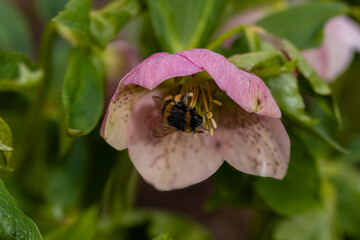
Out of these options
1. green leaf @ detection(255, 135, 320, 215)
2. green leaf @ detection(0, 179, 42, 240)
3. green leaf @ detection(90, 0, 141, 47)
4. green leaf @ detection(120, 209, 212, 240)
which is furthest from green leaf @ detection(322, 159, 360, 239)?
green leaf @ detection(0, 179, 42, 240)

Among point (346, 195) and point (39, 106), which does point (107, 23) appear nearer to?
point (39, 106)

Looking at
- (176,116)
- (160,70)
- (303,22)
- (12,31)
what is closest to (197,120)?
(176,116)

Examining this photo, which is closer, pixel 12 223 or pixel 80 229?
pixel 12 223

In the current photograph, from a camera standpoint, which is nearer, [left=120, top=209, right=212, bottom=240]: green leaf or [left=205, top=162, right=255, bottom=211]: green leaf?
[left=205, top=162, right=255, bottom=211]: green leaf

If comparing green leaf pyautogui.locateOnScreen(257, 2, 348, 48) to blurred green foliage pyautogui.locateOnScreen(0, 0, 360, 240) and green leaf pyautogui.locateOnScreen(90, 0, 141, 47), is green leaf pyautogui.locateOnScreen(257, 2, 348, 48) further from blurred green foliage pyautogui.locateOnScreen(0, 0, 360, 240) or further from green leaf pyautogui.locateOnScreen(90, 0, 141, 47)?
green leaf pyautogui.locateOnScreen(90, 0, 141, 47)

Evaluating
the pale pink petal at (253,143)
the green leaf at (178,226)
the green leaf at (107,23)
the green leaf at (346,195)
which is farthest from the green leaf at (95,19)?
the green leaf at (346,195)
